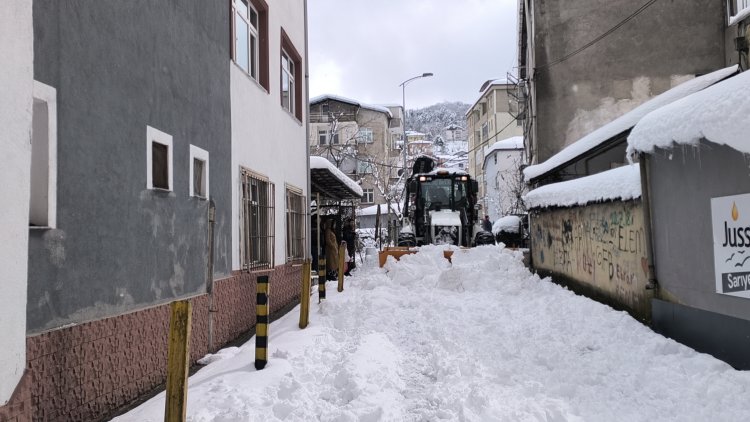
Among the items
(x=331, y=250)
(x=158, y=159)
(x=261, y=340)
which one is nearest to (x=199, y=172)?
(x=158, y=159)

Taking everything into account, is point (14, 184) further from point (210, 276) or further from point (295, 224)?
point (295, 224)

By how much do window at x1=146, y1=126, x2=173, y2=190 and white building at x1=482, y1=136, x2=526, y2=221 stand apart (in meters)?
42.3

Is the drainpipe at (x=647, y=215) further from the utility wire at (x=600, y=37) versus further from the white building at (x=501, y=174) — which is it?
the white building at (x=501, y=174)

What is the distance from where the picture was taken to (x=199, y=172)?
771cm

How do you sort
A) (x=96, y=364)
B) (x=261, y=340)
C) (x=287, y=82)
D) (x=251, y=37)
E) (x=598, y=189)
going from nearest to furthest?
(x=96, y=364) < (x=261, y=340) < (x=598, y=189) < (x=251, y=37) < (x=287, y=82)

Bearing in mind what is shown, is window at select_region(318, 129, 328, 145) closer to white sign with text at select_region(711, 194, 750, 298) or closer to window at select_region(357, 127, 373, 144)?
window at select_region(357, 127, 373, 144)

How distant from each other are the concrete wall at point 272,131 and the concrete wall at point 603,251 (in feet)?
18.2

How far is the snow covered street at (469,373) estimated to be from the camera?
4684 millimetres

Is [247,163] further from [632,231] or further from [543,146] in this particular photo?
[543,146]

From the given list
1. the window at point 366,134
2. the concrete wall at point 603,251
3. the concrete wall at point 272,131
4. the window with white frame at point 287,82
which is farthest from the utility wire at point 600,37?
the window at point 366,134

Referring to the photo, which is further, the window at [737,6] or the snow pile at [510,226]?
the snow pile at [510,226]

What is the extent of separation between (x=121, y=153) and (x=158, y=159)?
1.01m

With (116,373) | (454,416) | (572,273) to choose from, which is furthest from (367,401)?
(572,273)

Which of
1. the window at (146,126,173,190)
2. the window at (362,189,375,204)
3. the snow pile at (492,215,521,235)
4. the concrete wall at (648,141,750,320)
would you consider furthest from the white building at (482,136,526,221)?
the window at (146,126,173,190)
